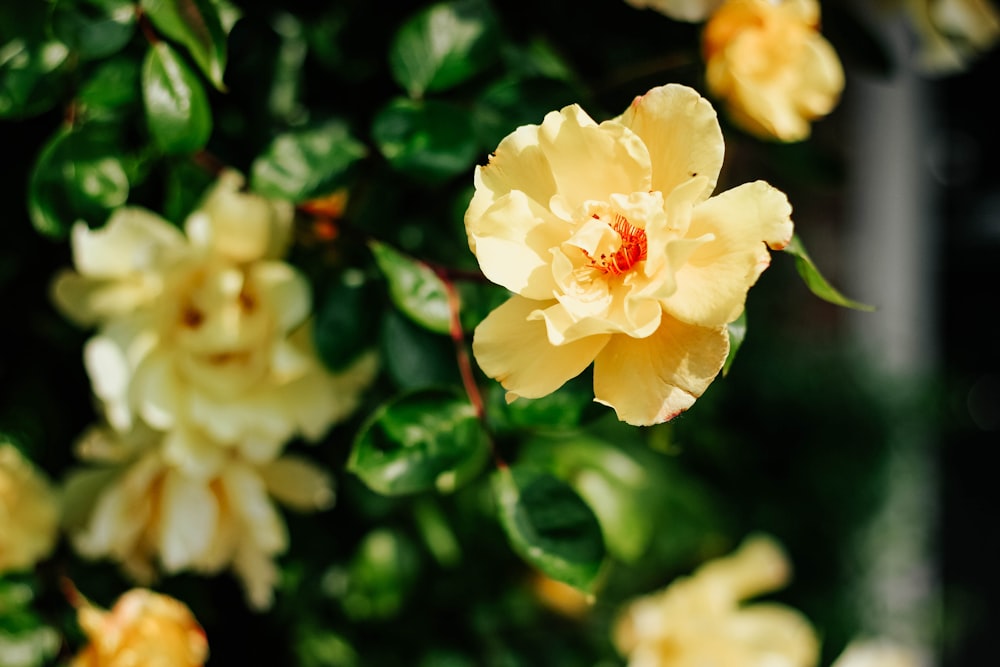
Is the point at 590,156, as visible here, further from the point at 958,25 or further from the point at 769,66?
the point at 958,25

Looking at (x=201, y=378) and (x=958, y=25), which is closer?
(x=201, y=378)

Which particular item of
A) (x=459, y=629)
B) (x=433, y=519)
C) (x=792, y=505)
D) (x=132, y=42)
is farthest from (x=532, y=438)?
(x=792, y=505)

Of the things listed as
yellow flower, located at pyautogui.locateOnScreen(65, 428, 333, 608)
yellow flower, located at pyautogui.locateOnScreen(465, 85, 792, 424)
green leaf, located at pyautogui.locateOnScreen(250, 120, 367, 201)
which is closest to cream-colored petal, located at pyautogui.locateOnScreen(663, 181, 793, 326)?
yellow flower, located at pyautogui.locateOnScreen(465, 85, 792, 424)

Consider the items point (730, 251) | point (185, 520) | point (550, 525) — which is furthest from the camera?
point (185, 520)

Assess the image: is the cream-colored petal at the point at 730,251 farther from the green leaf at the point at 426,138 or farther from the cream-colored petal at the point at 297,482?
the cream-colored petal at the point at 297,482

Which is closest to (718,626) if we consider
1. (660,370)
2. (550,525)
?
(550,525)

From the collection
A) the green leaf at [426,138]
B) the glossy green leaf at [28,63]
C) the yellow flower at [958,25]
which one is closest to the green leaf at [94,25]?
the glossy green leaf at [28,63]

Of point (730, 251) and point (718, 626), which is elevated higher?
point (730, 251)
